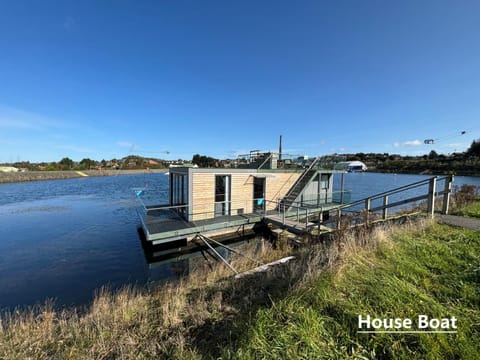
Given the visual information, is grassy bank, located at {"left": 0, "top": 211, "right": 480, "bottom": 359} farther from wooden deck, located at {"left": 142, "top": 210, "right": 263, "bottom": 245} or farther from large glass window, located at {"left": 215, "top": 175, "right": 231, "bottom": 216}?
large glass window, located at {"left": 215, "top": 175, "right": 231, "bottom": 216}

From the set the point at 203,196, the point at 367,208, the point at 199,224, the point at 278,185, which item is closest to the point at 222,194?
the point at 203,196

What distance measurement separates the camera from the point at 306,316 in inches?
88.4

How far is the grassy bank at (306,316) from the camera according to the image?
6.31 feet

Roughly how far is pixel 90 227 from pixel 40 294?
6.71 m

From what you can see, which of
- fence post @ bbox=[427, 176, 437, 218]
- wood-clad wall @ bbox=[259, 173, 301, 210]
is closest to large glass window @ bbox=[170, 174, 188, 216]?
wood-clad wall @ bbox=[259, 173, 301, 210]

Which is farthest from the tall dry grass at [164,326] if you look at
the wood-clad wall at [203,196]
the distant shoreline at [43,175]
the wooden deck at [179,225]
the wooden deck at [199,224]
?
the distant shoreline at [43,175]

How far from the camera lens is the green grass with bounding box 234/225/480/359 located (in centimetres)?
186

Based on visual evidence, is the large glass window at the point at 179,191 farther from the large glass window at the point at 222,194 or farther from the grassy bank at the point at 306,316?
the grassy bank at the point at 306,316

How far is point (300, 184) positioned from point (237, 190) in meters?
4.37

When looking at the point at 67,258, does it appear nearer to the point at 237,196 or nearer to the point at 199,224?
the point at 199,224

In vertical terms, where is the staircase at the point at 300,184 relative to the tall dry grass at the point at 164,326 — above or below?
above

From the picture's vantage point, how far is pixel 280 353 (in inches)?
74.0

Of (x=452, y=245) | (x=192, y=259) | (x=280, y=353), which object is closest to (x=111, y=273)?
(x=192, y=259)

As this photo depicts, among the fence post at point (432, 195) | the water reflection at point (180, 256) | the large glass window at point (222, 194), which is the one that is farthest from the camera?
the large glass window at point (222, 194)
